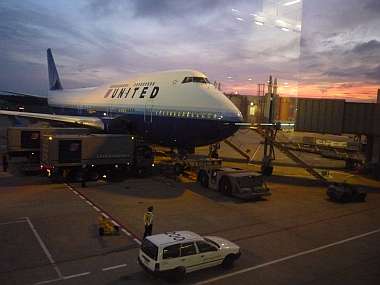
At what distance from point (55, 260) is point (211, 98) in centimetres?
1804

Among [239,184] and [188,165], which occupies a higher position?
[188,165]

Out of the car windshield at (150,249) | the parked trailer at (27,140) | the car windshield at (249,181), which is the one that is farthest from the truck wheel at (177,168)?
the car windshield at (150,249)

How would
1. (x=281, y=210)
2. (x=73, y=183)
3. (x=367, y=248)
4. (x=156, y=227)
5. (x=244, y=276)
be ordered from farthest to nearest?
(x=73, y=183)
(x=281, y=210)
(x=156, y=227)
(x=367, y=248)
(x=244, y=276)

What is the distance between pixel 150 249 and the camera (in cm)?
1332

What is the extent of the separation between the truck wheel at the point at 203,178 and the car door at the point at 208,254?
14.1m

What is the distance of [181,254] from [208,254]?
3.67ft

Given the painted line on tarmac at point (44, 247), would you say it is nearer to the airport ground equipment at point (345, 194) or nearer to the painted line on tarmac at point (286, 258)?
the painted line on tarmac at point (286, 258)

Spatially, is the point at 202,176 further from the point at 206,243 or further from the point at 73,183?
the point at 206,243

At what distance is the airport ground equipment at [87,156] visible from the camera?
26.9m

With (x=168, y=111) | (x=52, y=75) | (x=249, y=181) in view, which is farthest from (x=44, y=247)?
(x=52, y=75)

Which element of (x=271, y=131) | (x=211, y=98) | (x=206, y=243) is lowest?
(x=206, y=243)

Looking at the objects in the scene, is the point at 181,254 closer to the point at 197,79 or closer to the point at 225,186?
the point at 225,186

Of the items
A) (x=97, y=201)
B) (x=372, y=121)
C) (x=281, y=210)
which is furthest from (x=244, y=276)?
(x=372, y=121)

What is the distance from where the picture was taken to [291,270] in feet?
47.3
